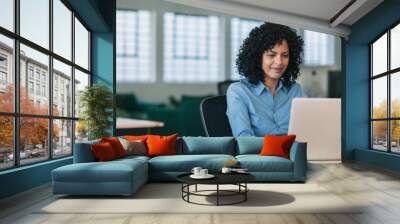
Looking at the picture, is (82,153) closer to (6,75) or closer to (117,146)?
(117,146)

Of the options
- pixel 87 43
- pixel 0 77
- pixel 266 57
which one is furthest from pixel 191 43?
pixel 0 77

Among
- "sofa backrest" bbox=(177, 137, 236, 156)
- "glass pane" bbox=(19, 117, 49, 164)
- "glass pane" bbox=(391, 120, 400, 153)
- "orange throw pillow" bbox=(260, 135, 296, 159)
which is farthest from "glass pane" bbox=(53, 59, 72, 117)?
"glass pane" bbox=(391, 120, 400, 153)

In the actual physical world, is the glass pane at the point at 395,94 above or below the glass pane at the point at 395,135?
above

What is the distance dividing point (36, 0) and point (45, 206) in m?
3.20

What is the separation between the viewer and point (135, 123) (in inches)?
347

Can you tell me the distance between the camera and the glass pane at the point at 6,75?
15.7 ft

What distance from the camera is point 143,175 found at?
5488 mm

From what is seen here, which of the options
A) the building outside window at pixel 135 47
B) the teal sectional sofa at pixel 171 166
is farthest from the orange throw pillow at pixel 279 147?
the building outside window at pixel 135 47

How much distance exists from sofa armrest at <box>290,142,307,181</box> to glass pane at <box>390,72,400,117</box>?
3.22 metres

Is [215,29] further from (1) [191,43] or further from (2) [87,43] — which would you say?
(2) [87,43]

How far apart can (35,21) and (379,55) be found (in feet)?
24.0

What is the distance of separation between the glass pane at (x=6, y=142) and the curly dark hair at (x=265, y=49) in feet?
16.8

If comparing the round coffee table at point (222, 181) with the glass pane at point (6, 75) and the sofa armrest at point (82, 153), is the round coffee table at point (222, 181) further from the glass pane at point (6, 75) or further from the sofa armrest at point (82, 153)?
the glass pane at point (6, 75)

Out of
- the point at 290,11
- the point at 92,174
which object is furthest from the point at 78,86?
the point at 290,11
